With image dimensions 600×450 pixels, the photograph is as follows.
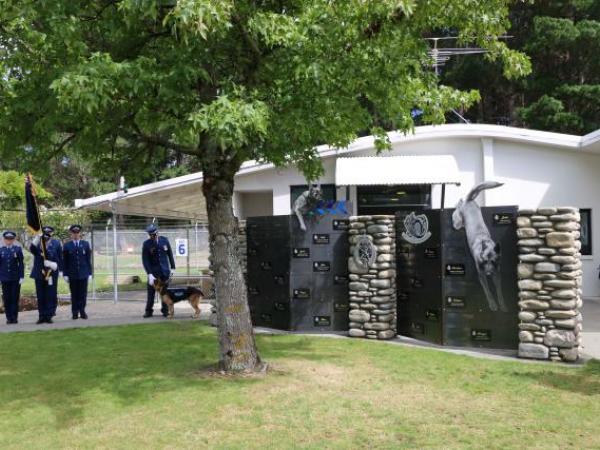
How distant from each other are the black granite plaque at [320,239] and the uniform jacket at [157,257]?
3.85 metres

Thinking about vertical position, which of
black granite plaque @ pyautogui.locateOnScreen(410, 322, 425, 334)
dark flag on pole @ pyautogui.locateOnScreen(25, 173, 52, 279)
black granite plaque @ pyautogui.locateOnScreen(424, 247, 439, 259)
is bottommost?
black granite plaque @ pyautogui.locateOnScreen(410, 322, 425, 334)

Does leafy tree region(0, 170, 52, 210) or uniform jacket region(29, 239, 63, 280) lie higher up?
leafy tree region(0, 170, 52, 210)

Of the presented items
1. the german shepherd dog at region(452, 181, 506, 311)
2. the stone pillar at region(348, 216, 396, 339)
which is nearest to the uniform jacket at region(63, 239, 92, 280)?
the stone pillar at region(348, 216, 396, 339)

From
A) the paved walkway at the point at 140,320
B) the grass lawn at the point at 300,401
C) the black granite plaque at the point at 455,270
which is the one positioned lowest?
the grass lawn at the point at 300,401

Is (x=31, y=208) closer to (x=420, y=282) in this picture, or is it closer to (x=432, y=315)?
(x=420, y=282)

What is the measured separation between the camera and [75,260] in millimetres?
13367

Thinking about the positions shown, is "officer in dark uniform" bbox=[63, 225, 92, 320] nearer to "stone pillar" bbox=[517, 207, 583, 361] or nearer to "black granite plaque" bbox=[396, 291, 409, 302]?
"black granite plaque" bbox=[396, 291, 409, 302]

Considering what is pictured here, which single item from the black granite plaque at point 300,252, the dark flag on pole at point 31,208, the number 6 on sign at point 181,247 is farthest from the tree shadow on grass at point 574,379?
the number 6 on sign at point 181,247

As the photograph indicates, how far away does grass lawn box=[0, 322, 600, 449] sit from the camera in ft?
18.1

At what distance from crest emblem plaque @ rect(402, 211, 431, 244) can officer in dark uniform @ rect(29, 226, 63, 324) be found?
721 centimetres

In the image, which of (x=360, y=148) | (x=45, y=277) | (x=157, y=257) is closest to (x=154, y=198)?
(x=157, y=257)

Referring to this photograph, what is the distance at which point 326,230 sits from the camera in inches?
430

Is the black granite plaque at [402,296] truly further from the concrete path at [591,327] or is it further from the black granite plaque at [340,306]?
the concrete path at [591,327]

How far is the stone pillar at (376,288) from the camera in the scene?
1016 cm
